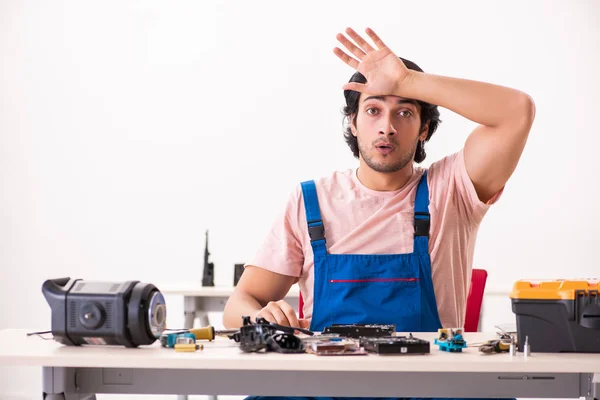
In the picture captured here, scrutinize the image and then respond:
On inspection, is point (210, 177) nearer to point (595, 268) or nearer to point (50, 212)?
point (50, 212)

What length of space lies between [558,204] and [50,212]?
333 cm

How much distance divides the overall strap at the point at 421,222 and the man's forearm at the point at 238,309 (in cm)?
52

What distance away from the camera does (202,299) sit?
156 inches

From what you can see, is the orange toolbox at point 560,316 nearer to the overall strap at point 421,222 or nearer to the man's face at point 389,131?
the overall strap at point 421,222

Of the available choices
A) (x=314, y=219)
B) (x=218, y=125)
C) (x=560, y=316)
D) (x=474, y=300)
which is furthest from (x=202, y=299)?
(x=560, y=316)

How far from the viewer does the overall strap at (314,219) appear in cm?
229

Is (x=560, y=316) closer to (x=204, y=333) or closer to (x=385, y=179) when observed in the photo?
(x=204, y=333)

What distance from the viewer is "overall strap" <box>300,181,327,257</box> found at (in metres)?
2.29

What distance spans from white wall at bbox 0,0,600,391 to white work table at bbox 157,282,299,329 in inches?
36.1

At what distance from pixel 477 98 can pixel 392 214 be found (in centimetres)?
45

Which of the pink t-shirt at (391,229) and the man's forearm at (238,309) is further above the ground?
the pink t-shirt at (391,229)

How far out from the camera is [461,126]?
4.80 meters

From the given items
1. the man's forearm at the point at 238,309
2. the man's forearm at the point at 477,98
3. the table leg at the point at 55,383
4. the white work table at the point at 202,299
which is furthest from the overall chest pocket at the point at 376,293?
the white work table at the point at 202,299

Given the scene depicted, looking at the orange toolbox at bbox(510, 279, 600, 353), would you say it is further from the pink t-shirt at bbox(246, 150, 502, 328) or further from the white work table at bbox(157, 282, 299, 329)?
the white work table at bbox(157, 282, 299, 329)
